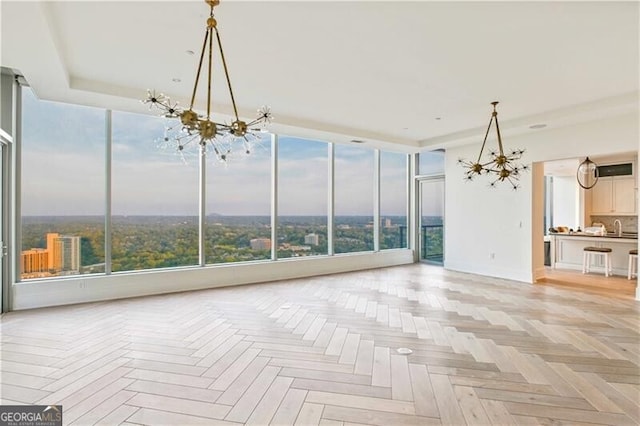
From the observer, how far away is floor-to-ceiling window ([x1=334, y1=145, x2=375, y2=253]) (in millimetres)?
7973

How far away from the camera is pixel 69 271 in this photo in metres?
5.15

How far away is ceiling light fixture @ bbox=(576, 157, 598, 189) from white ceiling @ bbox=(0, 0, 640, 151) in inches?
88.5

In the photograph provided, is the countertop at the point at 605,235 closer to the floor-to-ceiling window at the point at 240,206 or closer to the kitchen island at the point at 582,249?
the kitchen island at the point at 582,249

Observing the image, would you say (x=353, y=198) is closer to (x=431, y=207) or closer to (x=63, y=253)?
(x=431, y=207)

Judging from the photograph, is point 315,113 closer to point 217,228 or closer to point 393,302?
point 217,228

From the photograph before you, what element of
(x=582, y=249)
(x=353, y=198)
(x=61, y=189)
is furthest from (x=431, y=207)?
(x=61, y=189)

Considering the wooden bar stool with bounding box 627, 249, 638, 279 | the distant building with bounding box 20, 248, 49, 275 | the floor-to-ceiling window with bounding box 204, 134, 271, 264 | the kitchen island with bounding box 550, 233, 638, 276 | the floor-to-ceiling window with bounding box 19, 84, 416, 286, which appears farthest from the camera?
the kitchen island with bounding box 550, 233, 638, 276

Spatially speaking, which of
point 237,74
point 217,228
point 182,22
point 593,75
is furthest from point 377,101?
point 217,228

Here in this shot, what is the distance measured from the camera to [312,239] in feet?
25.1

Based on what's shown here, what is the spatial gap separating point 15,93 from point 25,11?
110 inches

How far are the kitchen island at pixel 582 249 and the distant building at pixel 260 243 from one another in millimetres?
6863

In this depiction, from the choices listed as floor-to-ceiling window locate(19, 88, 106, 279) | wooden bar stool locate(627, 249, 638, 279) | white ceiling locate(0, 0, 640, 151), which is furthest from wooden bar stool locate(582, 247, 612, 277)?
floor-to-ceiling window locate(19, 88, 106, 279)

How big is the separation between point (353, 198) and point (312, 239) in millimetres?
1459

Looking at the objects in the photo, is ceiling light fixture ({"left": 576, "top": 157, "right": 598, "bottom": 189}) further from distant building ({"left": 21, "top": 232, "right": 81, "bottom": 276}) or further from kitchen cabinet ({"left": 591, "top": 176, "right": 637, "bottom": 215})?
distant building ({"left": 21, "top": 232, "right": 81, "bottom": 276})
